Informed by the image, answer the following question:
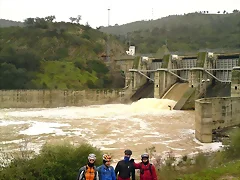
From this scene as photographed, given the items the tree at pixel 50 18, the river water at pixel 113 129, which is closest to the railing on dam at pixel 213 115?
the river water at pixel 113 129

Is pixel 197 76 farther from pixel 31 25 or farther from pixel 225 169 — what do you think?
pixel 31 25

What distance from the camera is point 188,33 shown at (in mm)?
93125

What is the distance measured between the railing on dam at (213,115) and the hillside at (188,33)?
32.5m

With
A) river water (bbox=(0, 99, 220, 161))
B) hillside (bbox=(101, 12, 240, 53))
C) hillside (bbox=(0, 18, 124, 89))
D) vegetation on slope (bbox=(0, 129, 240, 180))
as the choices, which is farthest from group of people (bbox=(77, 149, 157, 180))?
hillside (bbox=(101, 12, 240, 53))

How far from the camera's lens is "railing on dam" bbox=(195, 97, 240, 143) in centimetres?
1581

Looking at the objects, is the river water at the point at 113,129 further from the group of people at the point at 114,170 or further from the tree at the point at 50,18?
the tree at the point at 50,18

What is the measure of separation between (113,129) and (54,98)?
1300 cm

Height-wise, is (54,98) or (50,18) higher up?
(50,18)

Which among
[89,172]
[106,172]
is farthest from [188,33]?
[89,172]

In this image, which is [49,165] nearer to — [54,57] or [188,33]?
[54,57]

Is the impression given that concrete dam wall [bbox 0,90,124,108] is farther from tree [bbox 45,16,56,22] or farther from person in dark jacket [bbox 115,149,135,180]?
tree [bbox 45,16,56,22]

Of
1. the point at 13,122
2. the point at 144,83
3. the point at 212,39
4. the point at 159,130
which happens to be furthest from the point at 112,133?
the point at 212,39

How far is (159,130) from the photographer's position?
1894 cm

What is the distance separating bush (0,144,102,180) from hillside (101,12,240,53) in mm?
45135
